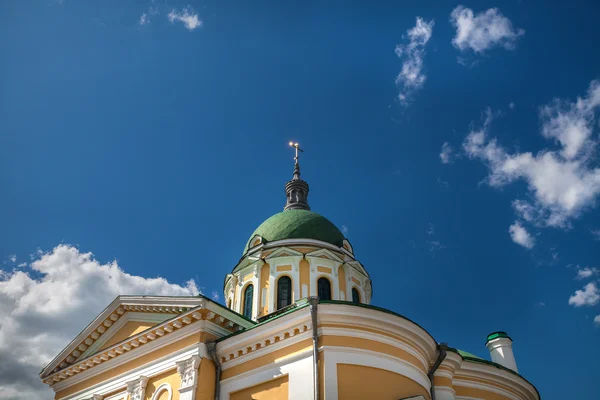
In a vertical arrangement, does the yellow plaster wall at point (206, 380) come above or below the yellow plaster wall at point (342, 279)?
below

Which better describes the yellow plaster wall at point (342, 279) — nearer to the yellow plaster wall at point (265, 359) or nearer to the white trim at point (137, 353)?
the white trim at point (137, 353)

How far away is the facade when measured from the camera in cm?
1330

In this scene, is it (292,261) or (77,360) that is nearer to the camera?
(77,360)

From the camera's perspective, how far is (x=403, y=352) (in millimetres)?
14180

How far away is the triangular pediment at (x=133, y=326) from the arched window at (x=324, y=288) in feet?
22.1

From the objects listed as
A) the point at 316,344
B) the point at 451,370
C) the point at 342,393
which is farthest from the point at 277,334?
the point at 451,370

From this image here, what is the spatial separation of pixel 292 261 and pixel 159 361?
8.56 m

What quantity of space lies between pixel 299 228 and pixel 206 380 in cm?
1092

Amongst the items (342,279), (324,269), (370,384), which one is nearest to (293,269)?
(324,269)

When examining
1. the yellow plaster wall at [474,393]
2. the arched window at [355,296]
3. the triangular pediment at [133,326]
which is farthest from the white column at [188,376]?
the arched window at [355,296]

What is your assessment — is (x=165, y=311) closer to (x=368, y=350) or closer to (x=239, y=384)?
(x=239, y=384)

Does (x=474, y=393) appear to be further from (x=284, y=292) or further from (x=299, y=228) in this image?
(x=299, y=228)

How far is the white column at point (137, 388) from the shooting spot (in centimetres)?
1592

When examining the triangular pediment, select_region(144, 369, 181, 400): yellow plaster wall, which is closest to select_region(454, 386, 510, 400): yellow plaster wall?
the triangular pediment
